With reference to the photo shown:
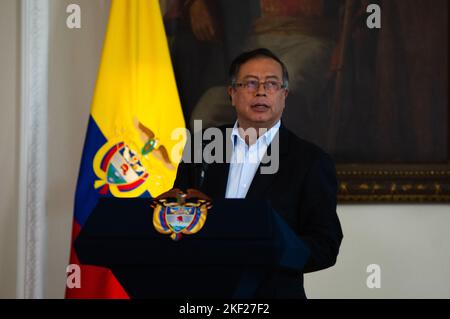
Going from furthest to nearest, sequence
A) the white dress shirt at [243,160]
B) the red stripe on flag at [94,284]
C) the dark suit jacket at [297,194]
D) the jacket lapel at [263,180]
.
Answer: the red stripe on flag at [94,284] < the white dress shirt at [243,160] < the jacket lapel at [263,180] < the dark suit jacket at [297,194]

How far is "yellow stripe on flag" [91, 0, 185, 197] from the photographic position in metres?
3.89

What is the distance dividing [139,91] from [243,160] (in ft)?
5.84

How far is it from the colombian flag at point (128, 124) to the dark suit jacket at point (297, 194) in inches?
60.7

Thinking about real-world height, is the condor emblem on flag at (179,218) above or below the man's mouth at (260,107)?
below

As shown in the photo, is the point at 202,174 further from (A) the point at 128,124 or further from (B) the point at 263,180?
(A) the point at 128,124

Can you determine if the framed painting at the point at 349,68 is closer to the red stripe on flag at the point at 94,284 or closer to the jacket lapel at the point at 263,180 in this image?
the red stripe on flag at the point at 94,284

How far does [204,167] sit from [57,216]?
242 centimetres

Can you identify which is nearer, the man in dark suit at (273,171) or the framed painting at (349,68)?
the man in dark suit at (273,171)

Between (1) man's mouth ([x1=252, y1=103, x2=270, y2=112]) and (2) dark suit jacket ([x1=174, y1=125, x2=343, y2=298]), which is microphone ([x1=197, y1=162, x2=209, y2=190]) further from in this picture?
(1) man's mouth ([x1=252, y1=103, x2=270, y2=112])

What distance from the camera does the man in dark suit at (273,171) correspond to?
2.05 meters

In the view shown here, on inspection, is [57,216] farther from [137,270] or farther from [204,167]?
[137,270]

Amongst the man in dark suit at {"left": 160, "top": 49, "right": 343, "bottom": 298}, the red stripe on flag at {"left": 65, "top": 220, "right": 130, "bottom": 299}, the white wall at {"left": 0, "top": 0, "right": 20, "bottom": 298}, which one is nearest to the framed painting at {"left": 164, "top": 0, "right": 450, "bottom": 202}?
the white wall at {"left": 0, "top": 0, "right": 20, "bottom": 298}

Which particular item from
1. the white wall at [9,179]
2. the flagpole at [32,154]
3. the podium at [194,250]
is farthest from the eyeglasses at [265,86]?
the white wall at [9,179]
